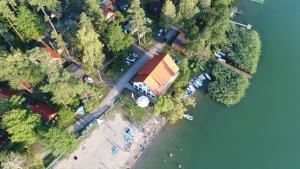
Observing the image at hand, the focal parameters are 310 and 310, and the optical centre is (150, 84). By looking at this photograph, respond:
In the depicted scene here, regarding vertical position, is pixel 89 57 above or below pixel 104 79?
above

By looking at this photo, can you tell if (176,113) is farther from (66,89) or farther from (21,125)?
(21,125)

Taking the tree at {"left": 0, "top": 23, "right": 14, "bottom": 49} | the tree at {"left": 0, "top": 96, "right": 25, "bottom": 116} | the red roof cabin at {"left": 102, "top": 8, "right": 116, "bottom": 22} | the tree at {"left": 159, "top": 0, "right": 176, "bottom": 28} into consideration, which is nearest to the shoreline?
the tree at {"left": 159, "top": 0, "right": 176, "bottom": 28}

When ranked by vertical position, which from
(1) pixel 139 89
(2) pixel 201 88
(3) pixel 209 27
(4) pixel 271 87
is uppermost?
(3) pixel 209 27

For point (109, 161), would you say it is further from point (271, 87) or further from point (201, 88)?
point (271, 87)

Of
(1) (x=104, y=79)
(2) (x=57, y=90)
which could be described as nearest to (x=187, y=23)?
(1) (x=104, y=79)

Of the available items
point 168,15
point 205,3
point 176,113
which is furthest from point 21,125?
point 205,3

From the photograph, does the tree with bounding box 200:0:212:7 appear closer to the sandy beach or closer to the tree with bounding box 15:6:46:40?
the sandy beach
